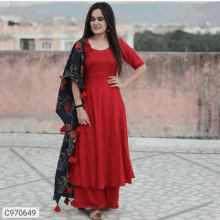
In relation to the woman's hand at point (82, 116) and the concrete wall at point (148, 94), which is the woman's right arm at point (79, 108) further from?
the concrete wall at point (148, 94)

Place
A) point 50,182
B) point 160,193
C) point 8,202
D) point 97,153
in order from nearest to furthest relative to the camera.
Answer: point 97,153, point 8,202, point 160,193, point 50,182

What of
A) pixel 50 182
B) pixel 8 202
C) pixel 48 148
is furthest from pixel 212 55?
pixel 8 202

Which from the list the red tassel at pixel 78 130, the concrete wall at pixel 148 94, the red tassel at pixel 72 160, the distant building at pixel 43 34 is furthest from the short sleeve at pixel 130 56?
the distant building at pixel 43 34

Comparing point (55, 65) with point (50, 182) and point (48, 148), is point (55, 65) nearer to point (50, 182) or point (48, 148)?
point (48, 148)

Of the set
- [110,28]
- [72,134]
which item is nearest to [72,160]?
[72,134]

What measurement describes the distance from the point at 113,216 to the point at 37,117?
3.46 metres

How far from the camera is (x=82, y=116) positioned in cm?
293

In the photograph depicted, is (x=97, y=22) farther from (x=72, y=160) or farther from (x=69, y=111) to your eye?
(x=72, y=160)

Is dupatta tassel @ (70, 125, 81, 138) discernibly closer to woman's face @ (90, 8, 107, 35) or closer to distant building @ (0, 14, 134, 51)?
woman's face @ (90, 8, 107, 35)

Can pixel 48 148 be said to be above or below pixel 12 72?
below

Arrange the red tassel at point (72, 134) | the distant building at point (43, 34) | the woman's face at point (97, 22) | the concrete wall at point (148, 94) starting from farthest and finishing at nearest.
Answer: the distant building at point (43, 34) < the concrete wall at point (148, 94) < the red tassel at point (72, 134) < the woman's face at point (97, 22)

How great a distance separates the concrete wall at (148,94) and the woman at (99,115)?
10.1 feet

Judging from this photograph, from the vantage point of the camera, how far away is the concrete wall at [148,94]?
5984 millimetres

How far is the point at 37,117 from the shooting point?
629 centimetres
